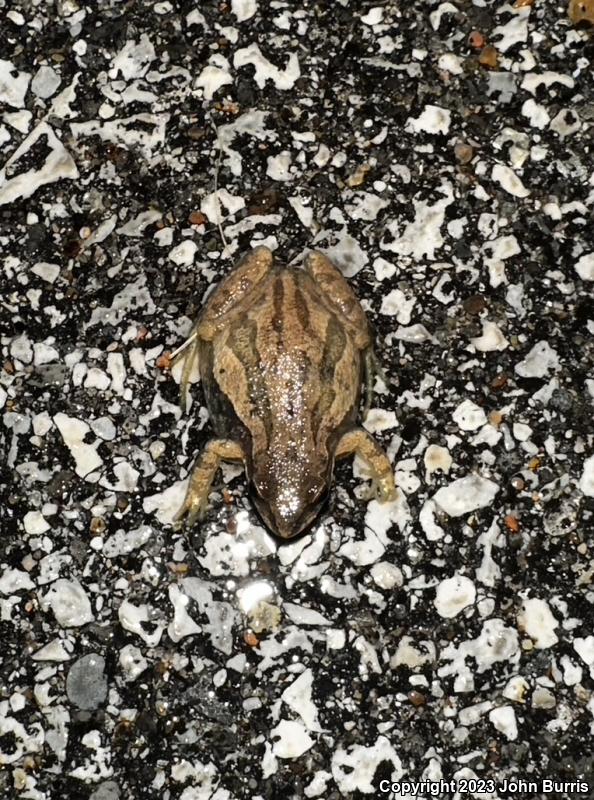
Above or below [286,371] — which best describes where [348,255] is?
above

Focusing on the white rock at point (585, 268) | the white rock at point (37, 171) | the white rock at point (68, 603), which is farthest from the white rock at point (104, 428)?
the white rock at point (585, 268)

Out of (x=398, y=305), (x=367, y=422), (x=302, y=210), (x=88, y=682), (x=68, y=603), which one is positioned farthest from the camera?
(x=302, y=210)

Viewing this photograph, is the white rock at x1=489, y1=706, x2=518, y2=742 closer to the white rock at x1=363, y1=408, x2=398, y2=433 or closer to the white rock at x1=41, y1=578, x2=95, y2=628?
the white rock at x1=363, y1=408, x2=398, y2=433

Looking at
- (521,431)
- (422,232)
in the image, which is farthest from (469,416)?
(422,232)

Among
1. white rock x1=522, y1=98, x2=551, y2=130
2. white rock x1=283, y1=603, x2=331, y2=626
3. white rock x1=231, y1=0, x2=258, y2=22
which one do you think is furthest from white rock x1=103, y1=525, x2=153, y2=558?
white rock x1=522, y1=98, x2=551, y2=130

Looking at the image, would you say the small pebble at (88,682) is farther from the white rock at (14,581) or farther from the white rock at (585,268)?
the white rock at (585,268)

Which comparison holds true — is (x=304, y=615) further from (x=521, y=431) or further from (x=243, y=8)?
(x=243, y=8)

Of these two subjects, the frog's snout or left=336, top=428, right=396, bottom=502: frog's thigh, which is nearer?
the frog's snout
